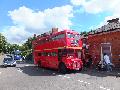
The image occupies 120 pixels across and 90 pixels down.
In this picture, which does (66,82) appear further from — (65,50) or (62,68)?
(62,68)

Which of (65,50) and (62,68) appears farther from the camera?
(62,68)

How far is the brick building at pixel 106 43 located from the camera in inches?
1120

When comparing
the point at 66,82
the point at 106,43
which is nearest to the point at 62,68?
the point at 106,43

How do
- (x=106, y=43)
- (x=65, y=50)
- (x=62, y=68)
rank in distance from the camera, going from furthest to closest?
(x=106, y=43), (x=62, y=68), (x=65, y=50)

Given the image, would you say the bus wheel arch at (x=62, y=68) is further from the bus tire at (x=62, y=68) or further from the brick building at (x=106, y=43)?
the brick building at (x=106, y=43)

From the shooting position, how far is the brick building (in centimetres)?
2845

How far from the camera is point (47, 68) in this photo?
34.3 metres

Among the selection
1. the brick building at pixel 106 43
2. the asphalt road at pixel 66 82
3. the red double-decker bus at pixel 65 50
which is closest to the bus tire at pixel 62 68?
the red double-decker bus at pixel 65 50

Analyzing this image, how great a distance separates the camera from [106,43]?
99.0 feet

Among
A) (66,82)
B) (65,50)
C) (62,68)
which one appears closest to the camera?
(66,82)

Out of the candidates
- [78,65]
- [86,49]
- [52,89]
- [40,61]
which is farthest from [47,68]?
[52,89]

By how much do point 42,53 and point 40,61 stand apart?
192 centimetres

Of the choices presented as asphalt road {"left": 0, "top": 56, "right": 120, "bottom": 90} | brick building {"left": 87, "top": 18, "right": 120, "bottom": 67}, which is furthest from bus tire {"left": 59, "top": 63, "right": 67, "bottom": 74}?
brick building {"left": 87, "top": 18, "right": 120, "bottom": 67}

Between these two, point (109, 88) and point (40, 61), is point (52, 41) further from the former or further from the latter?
point (109, 88)
